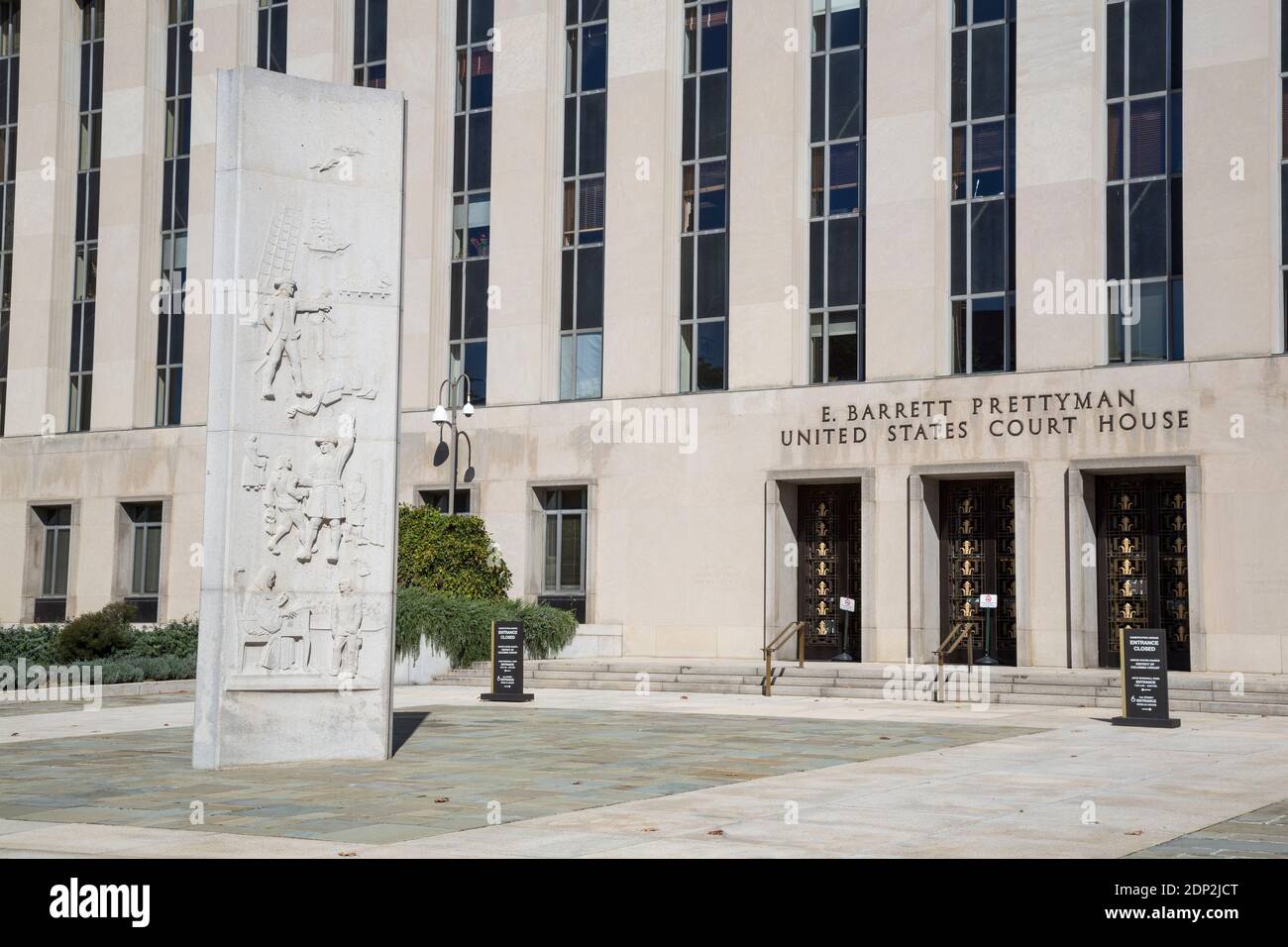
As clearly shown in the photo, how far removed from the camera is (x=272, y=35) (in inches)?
1619

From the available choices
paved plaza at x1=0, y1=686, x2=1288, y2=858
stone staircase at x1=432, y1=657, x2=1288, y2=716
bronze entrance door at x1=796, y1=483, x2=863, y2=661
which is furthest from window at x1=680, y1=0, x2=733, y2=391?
paved plaza at x1=0, y1=686, x2=1288, y2=858

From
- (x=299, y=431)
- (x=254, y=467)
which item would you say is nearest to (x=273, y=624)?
(x=254, y=467)

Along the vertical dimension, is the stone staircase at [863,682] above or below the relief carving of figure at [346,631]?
below

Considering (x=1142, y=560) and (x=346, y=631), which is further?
(x=1142, y=560)

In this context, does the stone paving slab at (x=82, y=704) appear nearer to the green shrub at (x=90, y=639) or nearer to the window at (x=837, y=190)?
the green shrub at (x=90, y=639)

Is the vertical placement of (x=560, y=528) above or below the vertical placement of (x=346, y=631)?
above

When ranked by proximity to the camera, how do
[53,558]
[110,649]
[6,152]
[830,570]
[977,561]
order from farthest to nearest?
[6,152] → [53,558] → [830,570] → [977,561] → [110,649]

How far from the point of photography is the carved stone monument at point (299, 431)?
14219mm

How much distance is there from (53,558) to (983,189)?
28568 millimetres

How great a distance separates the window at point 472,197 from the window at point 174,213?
9072 millimetres

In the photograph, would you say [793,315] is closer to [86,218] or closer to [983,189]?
[983,189]

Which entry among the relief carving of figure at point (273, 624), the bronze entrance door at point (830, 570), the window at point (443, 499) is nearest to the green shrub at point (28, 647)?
the window at point (443, 499)

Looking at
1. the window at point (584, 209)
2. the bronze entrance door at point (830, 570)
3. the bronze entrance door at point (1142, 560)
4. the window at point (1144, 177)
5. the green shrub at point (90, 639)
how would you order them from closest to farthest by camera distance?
the green shrub at point (90, 639), the bronze entrance door at point (1142, 560), the window at point (1144, 177), the bronze entrance door at point (830, 570), the window at point (584, 209)

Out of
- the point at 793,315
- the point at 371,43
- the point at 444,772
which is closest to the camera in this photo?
the point at 444,772
